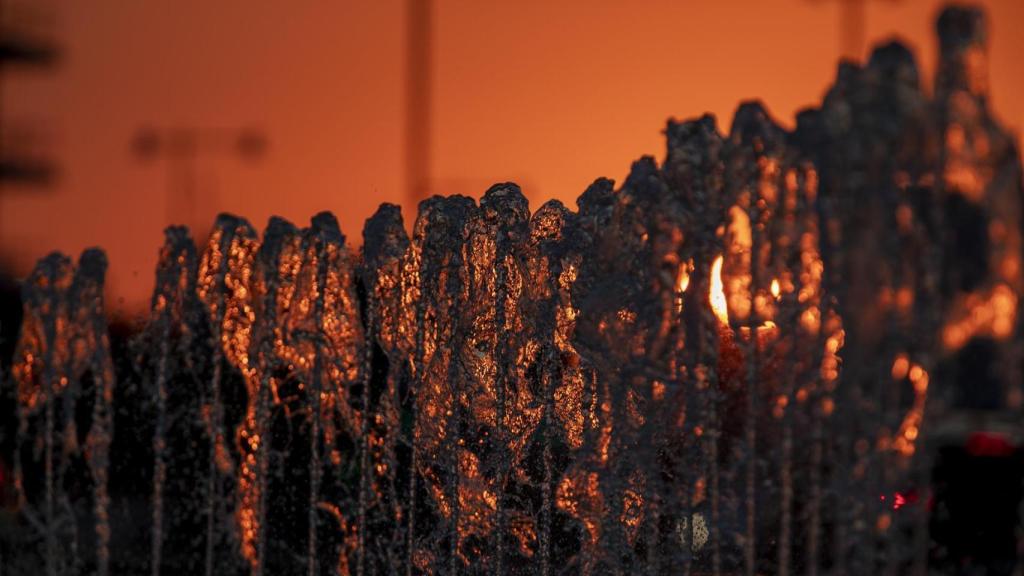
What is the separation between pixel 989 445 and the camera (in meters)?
6.09

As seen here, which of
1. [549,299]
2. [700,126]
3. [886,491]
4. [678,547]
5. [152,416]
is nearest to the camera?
[886,491]

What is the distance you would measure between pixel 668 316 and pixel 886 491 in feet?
4.26

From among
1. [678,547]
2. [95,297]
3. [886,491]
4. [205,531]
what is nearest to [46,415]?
[95,297]

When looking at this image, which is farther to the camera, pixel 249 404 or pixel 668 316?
pixel 249 404

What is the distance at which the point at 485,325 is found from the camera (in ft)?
27.6

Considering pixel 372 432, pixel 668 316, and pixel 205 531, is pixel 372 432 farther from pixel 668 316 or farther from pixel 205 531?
pixel 668 316

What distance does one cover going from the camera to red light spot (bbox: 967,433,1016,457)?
18.8 ft

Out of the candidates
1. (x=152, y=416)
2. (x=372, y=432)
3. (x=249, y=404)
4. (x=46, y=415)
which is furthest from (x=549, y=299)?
(x=46, y=415)

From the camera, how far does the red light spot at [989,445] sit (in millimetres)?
5721

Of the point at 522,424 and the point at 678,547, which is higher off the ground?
the point at 522,424

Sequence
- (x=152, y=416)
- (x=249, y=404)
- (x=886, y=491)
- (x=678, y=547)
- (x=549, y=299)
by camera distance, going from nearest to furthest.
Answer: (x=886, y=491), (x=678, y=547), (x=549, y=299), (x=249, y=404), (x=152, y=416)

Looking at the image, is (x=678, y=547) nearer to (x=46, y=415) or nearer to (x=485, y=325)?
(x=485, y=325)

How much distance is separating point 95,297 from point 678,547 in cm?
395

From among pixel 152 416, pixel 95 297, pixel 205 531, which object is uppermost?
pixel 95 297
